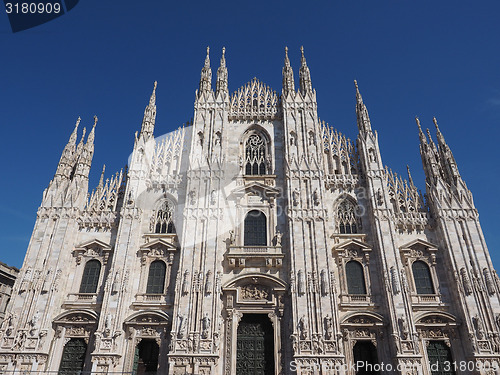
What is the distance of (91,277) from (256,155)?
14153mm

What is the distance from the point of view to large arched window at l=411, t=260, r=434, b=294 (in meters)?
22.5

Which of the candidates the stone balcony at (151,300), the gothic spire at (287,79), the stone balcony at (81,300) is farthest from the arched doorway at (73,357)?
the gothic spire at (287,79)

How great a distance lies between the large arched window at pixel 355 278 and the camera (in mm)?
22594

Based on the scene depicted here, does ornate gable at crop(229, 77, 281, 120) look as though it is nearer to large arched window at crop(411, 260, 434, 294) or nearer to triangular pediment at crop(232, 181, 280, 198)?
triangular pediment at crop(232, 181, 280, 198)

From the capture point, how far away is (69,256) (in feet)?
77.6

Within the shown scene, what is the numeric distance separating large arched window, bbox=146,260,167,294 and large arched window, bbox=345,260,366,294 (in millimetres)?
11584

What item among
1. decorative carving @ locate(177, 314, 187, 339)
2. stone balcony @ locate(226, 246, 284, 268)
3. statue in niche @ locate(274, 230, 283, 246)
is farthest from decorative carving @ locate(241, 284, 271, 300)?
decorative carving @ locate(177, 314, 187, 339)

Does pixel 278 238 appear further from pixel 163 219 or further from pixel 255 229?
pixel 163 219

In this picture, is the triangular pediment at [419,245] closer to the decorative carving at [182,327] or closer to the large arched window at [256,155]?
the large arched window at [256,155]

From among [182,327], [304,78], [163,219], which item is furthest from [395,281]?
[304,78]

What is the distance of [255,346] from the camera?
21375mm

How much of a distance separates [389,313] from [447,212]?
7.94 meters

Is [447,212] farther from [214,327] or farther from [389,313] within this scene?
[214,327]

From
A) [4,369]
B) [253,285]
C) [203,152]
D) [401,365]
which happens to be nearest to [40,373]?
[4,369]
